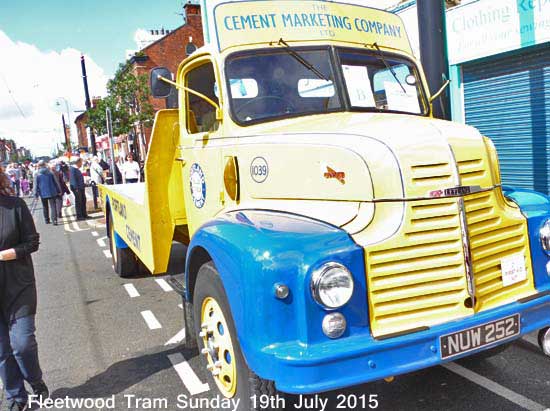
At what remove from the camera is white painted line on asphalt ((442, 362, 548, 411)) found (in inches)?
129

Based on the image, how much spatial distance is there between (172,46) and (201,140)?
32858 millimetres

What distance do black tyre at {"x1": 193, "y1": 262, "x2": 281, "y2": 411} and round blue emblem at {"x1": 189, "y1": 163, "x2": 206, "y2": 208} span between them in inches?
40.1

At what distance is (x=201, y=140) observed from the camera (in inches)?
165

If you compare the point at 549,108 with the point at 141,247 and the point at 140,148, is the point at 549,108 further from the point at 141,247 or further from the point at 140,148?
the point at 140,148

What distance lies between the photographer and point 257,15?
3.93 m

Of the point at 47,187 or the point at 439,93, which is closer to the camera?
the point at 439,93

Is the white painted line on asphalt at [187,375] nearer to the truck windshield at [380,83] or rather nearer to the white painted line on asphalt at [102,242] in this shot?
the truck windshield at [380,83]

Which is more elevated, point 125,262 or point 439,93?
point 439,93

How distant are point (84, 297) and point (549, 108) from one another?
7231 mm

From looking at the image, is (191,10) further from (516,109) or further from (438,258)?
(438,258)

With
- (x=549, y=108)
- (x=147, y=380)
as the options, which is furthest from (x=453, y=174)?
(x=549, y=108)

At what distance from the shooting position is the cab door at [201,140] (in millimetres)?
3910

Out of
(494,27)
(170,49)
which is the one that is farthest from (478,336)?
(170,49)

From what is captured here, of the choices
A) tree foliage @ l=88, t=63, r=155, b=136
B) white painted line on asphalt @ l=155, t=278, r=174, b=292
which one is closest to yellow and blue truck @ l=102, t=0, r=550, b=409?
white painted line on asphalt @ l=155, t=278, r=174, b=292
